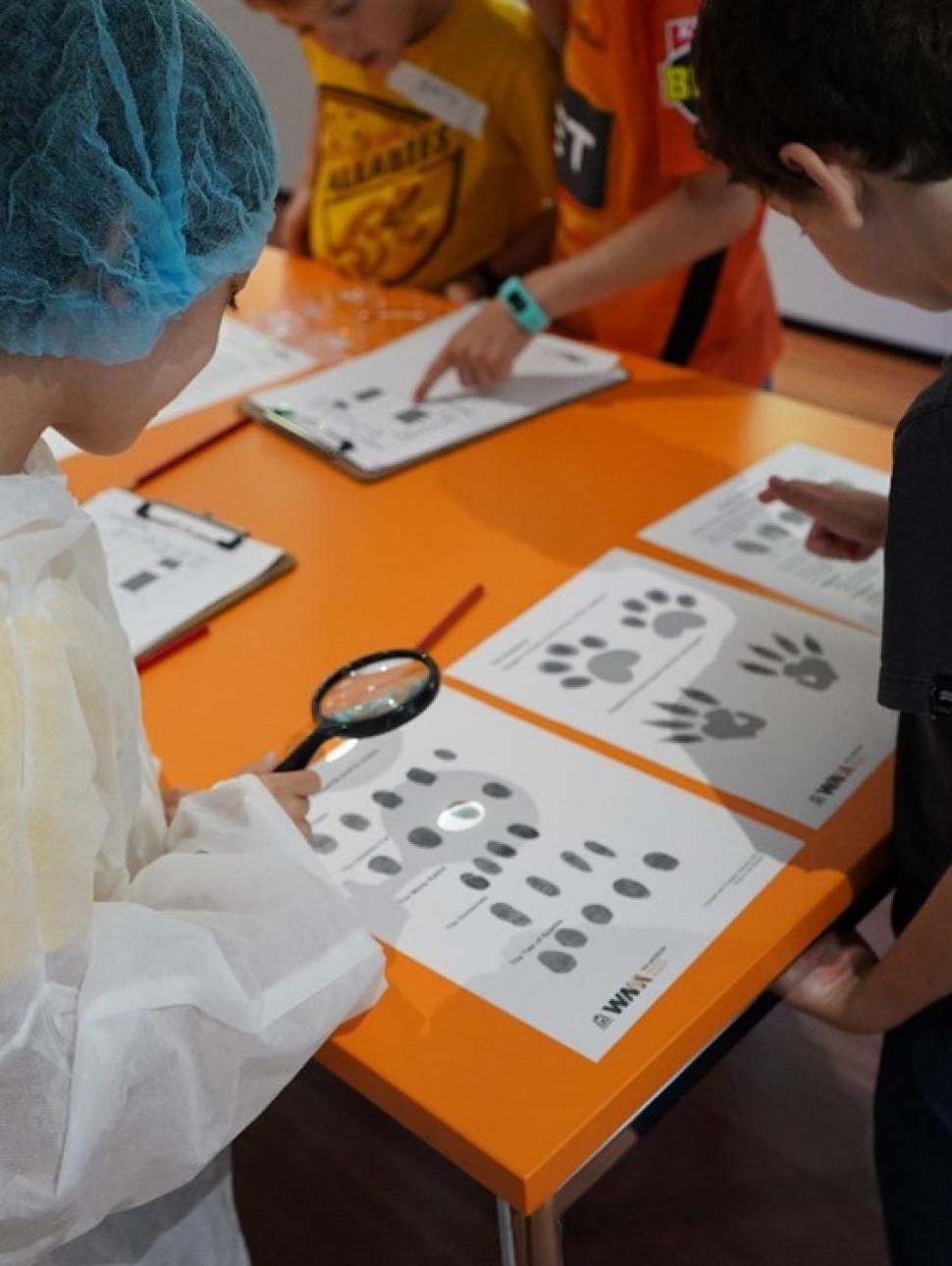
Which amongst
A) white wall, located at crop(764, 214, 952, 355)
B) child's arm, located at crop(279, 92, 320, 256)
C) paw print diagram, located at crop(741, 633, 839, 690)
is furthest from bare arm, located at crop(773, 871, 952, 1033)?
white wall, located at crop(764, 214, 952, 355)

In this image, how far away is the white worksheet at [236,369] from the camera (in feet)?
5.11

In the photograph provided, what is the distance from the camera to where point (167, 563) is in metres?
1.25

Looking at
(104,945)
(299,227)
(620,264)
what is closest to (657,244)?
(620,264)

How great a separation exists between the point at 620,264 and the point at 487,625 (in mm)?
571

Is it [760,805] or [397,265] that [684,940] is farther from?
[397,265]

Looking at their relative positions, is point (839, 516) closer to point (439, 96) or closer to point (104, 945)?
point (104, 945)

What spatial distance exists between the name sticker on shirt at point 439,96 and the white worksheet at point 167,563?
28.6 inches

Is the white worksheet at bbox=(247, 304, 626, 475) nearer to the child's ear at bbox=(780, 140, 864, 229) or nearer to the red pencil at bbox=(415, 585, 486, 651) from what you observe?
the red pencil at bbox=(415, 585, 486, 651)

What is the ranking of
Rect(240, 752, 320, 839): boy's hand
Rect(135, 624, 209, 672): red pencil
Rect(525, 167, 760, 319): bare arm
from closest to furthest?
Rect(240, 752, 320, 839): boy's hand
Rect(135, 624, 209, 672): red pencil
Rect(525, 167, 760, 319): bare arm

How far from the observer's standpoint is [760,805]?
96 centimetres

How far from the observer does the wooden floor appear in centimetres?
154

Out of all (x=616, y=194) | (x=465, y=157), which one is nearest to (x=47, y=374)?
(x=616, y=194)

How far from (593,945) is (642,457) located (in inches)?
27.0

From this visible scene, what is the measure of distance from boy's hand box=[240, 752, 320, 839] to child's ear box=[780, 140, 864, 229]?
49 centimetres
